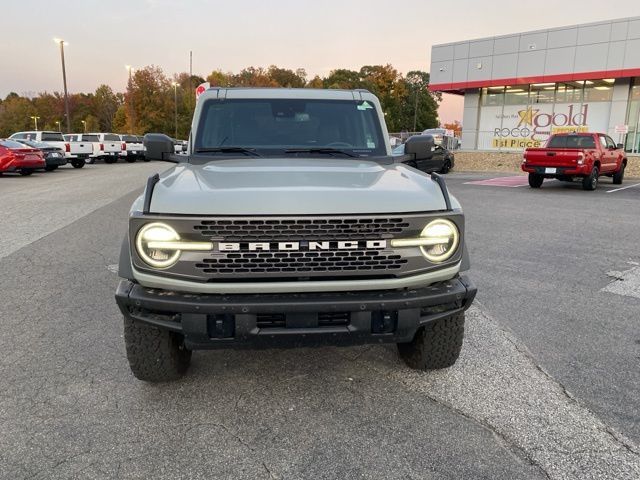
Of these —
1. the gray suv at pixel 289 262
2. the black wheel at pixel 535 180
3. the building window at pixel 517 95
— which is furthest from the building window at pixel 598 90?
the gray suv at pixel 289 262

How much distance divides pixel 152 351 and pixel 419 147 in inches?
102

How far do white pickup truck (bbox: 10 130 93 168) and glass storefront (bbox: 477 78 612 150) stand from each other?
24.3 meters

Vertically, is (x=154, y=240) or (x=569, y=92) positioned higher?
(x=569, y=92)

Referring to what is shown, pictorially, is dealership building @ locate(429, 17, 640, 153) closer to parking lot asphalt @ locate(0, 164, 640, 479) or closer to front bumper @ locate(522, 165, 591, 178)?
front bumper @ locate(522, 165, 591, 178)

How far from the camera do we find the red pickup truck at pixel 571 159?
1501 centimetres

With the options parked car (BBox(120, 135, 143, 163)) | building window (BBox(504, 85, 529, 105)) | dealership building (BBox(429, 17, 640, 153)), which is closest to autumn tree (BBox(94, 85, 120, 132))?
parked car (BBox(120, 135, 143, 163))

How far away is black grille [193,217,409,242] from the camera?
8.42 feet

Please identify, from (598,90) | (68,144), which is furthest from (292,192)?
(598,90)

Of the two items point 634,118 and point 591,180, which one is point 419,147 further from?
point 634,118

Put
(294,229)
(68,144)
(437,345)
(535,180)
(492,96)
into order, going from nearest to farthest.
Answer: (294,229), (437,345), (535,180), (68,144), (492,96)

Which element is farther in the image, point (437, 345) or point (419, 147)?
point (419, 147)

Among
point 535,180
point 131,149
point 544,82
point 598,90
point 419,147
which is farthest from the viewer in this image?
point 131,149

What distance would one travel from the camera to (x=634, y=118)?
28.2 metres


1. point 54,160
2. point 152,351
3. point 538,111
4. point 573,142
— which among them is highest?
point 538,111
